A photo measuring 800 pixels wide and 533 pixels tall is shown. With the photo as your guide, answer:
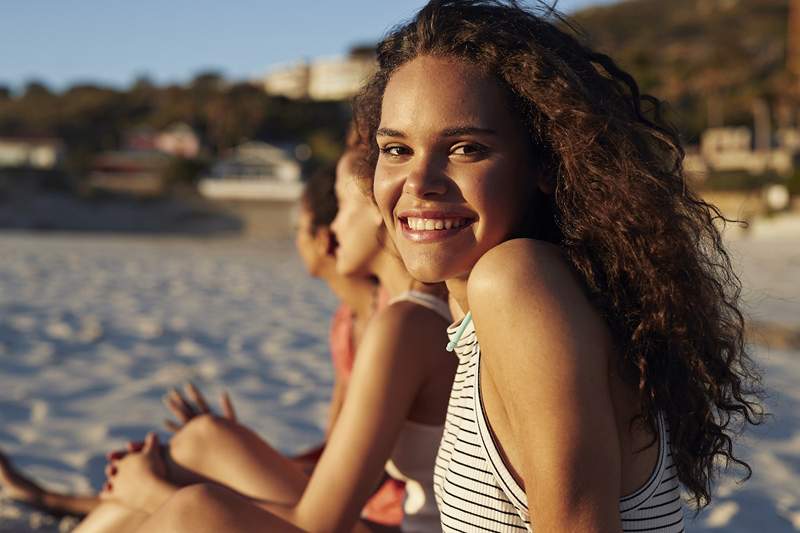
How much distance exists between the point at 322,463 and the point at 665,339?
2.68 feet

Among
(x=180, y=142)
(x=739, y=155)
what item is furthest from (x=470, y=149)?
(x=180, y=142)

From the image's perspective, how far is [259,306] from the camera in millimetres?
7801

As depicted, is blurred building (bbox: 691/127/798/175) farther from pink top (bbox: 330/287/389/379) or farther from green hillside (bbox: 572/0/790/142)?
pink top (bbox: 330/287/389/379)

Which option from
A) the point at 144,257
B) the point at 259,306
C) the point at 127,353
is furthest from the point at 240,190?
the point at 127,353

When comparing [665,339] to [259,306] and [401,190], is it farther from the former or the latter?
[259,306]

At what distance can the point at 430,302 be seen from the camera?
6.43 feet

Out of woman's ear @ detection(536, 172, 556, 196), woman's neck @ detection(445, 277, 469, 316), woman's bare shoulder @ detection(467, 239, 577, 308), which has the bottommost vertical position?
woman's neck @ detection(445, 277, 469, 316)

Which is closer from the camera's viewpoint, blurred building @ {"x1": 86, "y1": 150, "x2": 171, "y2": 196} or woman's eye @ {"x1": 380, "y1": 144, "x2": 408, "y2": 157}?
woman's eye @ {"x1": 380, "y1": 144, "x2": 408, "y2": 157}

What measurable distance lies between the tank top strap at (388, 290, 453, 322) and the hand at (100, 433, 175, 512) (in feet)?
2.73

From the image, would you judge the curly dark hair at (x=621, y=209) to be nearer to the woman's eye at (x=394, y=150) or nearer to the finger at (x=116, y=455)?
the woman's eye at (x=394, y=150)

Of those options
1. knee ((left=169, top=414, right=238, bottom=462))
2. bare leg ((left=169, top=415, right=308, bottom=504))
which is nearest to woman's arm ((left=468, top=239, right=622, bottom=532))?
bare leg ((left=169, top=415, right=308, bottom=504))

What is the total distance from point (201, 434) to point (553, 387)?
1404 mm

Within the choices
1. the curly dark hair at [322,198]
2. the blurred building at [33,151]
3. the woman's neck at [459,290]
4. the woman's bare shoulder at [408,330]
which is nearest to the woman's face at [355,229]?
the curly dark hair at [322,198]

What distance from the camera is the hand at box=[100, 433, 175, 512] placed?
2.24 meters
